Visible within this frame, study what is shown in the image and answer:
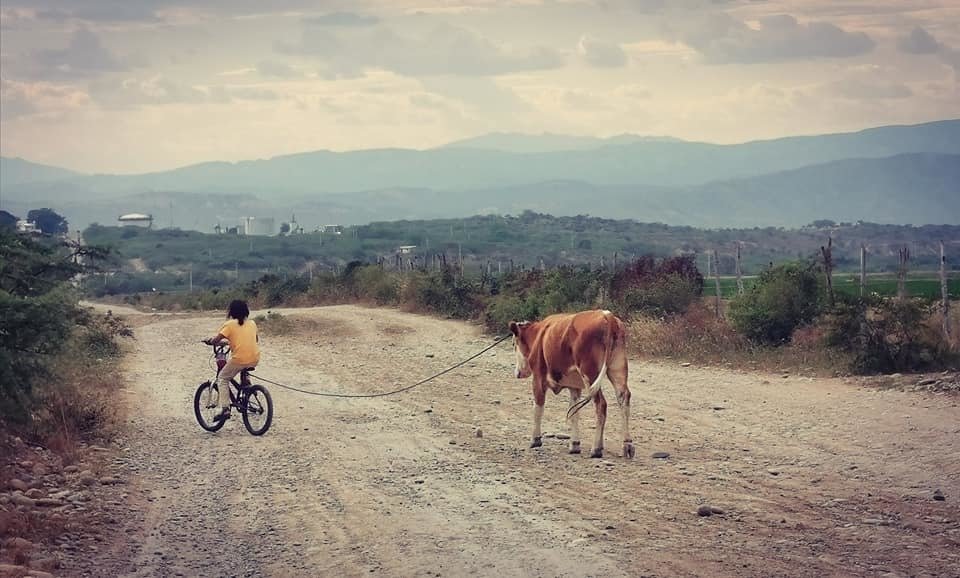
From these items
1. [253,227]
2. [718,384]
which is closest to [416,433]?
[718,384]

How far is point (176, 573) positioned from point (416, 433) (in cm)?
647

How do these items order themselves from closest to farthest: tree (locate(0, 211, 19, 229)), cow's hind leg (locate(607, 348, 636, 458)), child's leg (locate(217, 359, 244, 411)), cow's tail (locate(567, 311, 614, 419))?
cow's tail (locate(567, 311, 614, 419)) < cow's hind leg (locate(607, 348, 636, 458)) < child's leg (locate(217, 359, 244, 411)) < tree (locate(0, 211, 19, 229))

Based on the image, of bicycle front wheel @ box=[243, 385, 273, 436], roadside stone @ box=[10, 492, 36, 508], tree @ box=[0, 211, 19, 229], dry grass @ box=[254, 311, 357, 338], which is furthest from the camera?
dry grass @ box=[254, 311, 357, 338]

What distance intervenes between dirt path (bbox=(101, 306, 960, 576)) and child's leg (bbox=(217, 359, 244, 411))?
0.46 m

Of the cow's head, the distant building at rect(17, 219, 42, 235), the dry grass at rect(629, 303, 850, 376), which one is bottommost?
the dry grass at rect(629, 303, 850, 376)

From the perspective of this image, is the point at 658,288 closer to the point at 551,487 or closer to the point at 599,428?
the point at 599,428

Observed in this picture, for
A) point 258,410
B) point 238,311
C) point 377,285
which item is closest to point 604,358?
point 258,410

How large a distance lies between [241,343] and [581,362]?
491 cm

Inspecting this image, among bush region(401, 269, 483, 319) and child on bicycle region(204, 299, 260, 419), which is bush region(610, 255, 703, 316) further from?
child on bicycle region(204, 299, 260, 419)

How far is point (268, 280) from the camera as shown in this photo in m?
55.9

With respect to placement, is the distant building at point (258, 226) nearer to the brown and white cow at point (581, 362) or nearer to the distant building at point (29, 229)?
the distant building at point (29, 229)

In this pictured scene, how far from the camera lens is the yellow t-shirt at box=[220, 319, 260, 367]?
627 inches

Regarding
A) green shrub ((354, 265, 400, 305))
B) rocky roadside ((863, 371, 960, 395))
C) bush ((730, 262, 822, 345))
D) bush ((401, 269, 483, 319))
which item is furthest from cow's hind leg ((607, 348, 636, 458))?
green shrub ((354, 265, 400, 305))

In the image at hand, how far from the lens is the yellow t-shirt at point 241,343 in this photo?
15.9 metres
